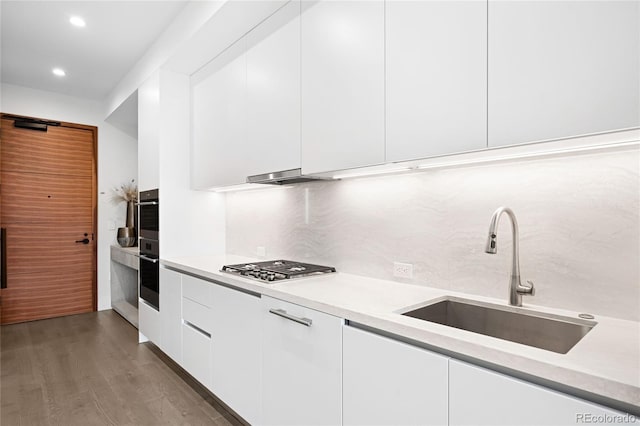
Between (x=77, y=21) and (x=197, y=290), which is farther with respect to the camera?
(x=77, y=21)

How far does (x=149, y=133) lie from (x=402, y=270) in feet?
8.74

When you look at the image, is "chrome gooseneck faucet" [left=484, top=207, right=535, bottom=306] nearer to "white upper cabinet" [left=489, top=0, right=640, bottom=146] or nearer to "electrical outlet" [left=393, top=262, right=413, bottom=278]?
"white upper cabinet" [left=489, top=0, right=640, bottom=146]

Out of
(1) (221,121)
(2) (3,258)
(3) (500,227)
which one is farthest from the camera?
(2) (3,258)

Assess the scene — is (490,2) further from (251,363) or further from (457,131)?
(251,363)

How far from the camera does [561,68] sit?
1064mm

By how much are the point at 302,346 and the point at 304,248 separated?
0.99 metres

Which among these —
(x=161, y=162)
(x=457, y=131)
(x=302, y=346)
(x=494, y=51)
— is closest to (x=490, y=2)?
(x=494, y=51)

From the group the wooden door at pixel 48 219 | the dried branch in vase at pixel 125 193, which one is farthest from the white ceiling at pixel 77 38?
the dried branch in vase at pixel 125 193

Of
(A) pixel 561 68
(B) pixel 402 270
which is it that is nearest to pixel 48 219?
(B) pixel 402 270

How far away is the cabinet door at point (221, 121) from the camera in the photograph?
2521 millimetres

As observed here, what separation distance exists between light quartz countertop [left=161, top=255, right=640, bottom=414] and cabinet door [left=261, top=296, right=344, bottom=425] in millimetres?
73

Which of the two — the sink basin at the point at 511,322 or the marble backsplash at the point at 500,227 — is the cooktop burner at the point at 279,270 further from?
the sink basin at the point at 511,322

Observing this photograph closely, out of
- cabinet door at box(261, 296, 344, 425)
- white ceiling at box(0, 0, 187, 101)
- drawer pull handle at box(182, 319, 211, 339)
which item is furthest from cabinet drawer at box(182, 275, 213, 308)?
white ceiling at box(0, 0, 187, 101)

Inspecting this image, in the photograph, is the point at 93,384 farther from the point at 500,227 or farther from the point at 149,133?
the point at 500,227
